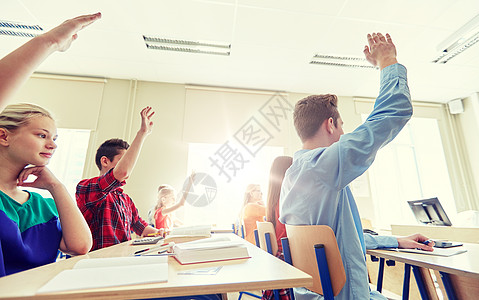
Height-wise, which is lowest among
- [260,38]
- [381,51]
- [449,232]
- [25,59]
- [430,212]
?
[449,232]

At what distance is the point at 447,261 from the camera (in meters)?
0.92

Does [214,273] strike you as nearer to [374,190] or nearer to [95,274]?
[95,274]

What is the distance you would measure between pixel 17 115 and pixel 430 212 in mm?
3426

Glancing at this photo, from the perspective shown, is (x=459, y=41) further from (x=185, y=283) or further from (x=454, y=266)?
(x=185, y=283)

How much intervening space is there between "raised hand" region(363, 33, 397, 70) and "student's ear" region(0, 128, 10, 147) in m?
1.46

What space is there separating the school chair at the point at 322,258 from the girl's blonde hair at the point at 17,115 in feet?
3.53

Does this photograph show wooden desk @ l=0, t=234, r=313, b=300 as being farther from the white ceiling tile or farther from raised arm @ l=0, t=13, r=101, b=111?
the white ceiling tile

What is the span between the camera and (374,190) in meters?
4.36

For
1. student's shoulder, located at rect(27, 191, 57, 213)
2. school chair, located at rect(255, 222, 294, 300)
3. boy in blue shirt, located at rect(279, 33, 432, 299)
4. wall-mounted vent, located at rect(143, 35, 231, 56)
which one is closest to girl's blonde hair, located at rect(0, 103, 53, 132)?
student's shoulder, located at rect(27, 191, 57, 213)

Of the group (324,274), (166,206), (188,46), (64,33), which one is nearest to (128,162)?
(64,33)

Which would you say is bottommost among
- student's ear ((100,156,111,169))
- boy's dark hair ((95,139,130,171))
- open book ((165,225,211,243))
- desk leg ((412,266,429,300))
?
desk leg ((412,266,429,300))

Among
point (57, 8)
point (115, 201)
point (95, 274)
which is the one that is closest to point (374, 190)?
point (115, 201)

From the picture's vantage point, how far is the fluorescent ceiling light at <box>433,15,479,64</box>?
9.25 ft

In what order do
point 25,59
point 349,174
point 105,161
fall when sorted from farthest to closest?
point 105,161, point 349,174, point 25,59
